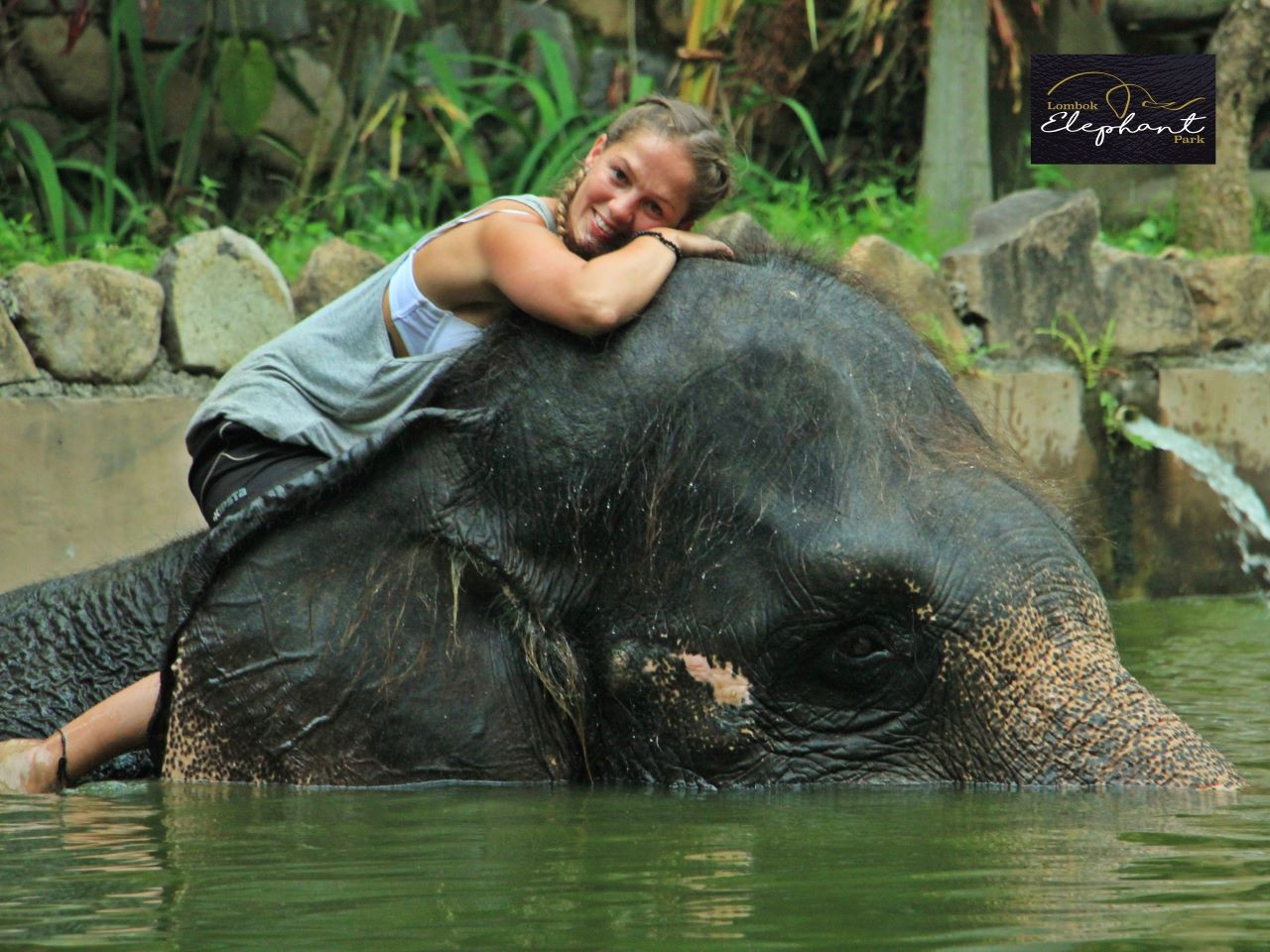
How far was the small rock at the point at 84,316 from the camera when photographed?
5152mm

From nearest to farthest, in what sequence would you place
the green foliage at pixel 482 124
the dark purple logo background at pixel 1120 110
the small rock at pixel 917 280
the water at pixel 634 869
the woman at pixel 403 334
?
the water at pixel 634 869
the woman at pixel 403 334
the small rock at pixel 917 280
the green foliage at pixel 482 124
the dark purple logo background at pixel 1120 110

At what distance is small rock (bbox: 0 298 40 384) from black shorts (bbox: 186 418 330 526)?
1540 mm

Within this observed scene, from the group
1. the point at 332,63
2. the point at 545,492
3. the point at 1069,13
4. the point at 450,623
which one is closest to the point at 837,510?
the point at 545,492

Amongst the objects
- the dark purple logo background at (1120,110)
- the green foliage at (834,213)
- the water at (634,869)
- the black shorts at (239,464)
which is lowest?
the water at (634,869)

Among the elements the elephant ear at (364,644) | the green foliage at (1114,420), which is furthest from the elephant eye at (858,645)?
the green foliage at (1114,420)

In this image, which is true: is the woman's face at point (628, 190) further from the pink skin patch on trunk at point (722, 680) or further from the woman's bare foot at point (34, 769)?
the woman's bare foot at point (34, 769)

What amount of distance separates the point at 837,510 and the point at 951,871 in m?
0.95

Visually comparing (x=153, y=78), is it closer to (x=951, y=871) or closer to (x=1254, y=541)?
(x=1254, y=541)

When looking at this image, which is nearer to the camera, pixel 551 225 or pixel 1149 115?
pixel 551 225

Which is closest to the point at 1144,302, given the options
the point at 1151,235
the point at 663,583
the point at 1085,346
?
the point at 1085,346

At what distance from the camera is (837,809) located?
10.3 ft

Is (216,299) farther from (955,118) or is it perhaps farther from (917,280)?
(955,118)

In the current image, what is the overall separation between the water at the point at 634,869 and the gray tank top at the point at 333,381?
0.75 meters

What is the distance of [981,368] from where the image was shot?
249 inches
